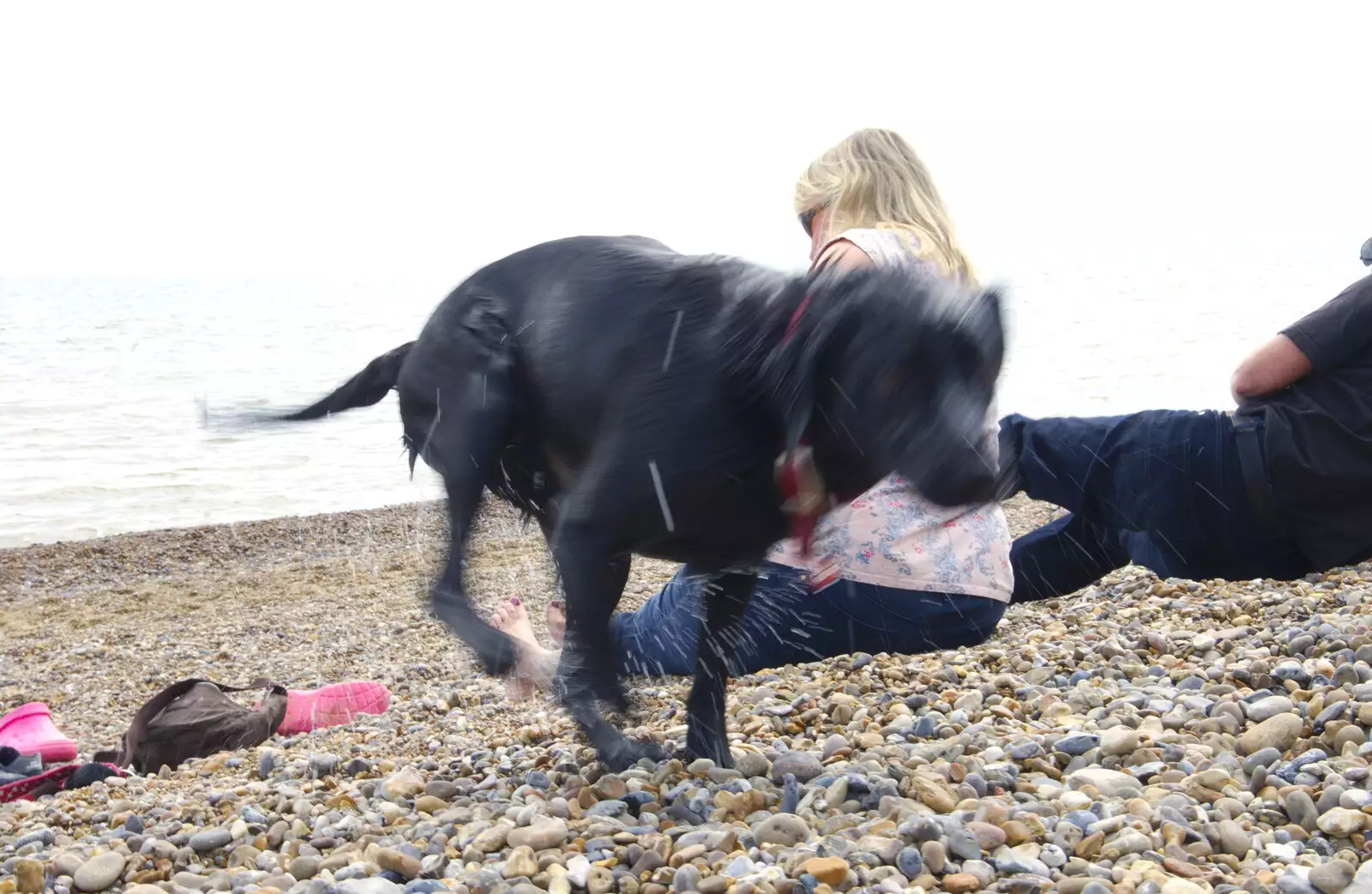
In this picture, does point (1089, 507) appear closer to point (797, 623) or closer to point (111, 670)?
point (797, 623)

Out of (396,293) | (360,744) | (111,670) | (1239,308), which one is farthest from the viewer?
(396,293)

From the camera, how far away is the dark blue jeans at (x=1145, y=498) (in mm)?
4355

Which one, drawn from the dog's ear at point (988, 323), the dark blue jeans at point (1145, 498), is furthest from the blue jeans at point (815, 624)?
the dog's ear at point (988, 323)

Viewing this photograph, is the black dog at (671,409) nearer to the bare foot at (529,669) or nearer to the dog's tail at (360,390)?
the bare foot at (529,669)

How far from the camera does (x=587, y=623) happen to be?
103 inches

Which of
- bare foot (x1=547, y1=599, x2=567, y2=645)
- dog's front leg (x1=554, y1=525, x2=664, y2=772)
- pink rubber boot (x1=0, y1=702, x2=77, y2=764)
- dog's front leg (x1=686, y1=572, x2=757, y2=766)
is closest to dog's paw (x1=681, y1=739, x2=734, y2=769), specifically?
dog's front leg (x1=686, y1=572, x2=757, y2=766)

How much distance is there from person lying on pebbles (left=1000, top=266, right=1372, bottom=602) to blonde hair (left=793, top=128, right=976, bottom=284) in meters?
0.90

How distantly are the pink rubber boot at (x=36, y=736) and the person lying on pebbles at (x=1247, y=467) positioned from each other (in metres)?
4.04

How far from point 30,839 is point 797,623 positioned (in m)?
2.47

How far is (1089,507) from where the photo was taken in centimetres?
478

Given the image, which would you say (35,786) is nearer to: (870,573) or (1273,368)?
(870,573)

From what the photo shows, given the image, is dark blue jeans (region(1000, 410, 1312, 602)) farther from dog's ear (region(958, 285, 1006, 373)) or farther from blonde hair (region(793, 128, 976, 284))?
dog's ear (region(958, 285, 1006, 373))

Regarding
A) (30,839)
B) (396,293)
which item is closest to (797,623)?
(30,839)

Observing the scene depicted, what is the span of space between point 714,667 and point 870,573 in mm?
1149
